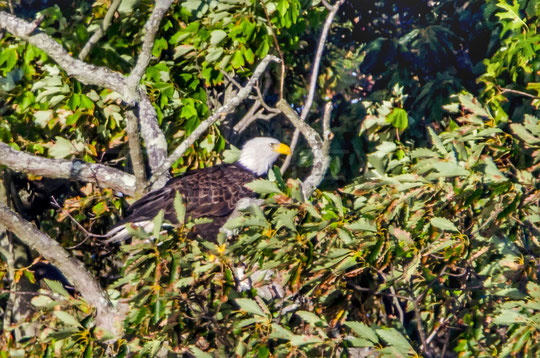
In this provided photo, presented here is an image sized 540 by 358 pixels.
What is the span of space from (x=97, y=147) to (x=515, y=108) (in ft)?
15.0

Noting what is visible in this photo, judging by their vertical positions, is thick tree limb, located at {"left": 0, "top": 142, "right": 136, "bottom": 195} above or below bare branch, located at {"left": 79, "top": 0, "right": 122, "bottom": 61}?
below

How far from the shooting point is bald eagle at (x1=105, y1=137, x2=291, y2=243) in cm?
580

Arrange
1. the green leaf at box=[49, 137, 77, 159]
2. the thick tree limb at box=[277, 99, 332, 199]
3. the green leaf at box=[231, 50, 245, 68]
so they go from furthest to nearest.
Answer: the green leaf at box=[49, 137, 77, 159] → the green leaf at box=[231, 50, 245, 68] → the thick tree limb at box=[277, 99, 332, 199]

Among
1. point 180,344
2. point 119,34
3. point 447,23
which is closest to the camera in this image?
point 180,344

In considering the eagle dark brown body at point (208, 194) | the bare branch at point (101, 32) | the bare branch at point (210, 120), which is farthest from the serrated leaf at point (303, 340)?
the bare branch at point (101, 32)

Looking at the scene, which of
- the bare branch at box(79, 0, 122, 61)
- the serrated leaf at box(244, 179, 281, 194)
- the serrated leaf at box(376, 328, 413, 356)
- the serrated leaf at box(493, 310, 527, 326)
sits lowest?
the serrated leaf at box(376, 328, 413, 356)

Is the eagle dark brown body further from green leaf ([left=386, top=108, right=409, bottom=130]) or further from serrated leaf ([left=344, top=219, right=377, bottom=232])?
serrated leaf ([left=344, top=219, right=377, bottom=232])

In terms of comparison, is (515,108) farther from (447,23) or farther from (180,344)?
(180,344)

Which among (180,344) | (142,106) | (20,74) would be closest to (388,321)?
(180,344)

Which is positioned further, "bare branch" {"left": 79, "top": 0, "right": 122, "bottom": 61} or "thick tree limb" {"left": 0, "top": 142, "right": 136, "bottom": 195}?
"bare branch" {"left": 79, "top": 0, "right": 122, "bottom": 61}

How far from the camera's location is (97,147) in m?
7.17

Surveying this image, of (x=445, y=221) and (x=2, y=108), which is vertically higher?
(x=445, y=221)

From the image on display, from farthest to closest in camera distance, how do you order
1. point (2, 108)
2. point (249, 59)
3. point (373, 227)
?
point (2, 108) < point (249, 59) < point (373, 227)

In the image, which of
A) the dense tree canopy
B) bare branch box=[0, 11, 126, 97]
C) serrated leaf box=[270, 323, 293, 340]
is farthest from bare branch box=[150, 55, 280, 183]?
serrated leaf box=[270, 323, 293, 340]
